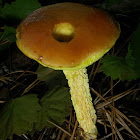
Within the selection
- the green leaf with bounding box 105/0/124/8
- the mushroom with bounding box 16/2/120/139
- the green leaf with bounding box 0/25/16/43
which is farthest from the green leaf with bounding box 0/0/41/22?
the green leaf with bounding box 105/0/124/8

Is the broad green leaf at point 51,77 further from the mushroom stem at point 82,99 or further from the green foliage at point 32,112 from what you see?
the mushroom stem at point 82,99

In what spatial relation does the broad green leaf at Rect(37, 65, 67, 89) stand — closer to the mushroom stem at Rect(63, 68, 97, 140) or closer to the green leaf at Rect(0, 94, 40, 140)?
the green leaf at Rect(0, 94, 40, 140)

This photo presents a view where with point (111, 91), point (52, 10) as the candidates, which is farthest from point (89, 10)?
point (111, 91)

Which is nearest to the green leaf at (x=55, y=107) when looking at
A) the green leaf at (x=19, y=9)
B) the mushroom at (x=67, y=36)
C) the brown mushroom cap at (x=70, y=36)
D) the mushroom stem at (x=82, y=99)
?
the mushroom stem at (x=82, y=99)

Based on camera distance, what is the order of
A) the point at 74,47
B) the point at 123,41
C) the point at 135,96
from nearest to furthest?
the point at 74,47, the point at 135,96, the point at 123,41

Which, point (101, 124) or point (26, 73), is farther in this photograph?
point (26, 73)

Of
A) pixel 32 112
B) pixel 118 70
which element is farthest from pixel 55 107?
pixel 118 70

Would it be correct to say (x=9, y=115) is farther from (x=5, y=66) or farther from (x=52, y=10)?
(x=52, y=10)
